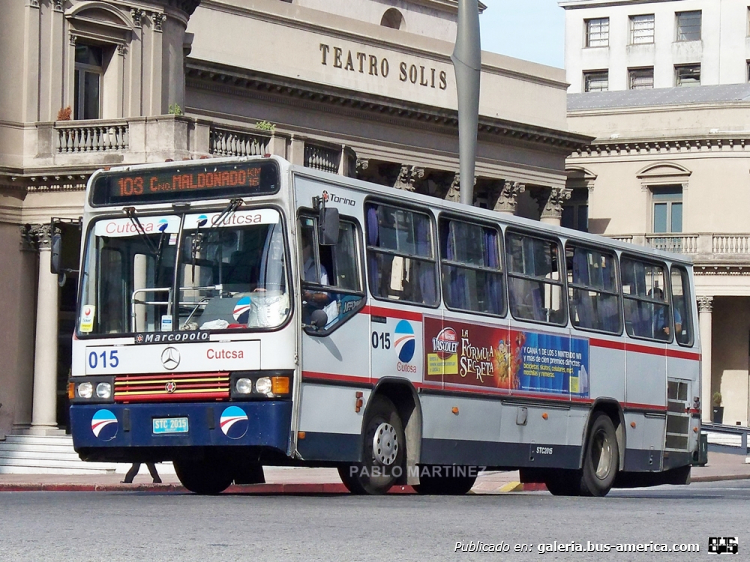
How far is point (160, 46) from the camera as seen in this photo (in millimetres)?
36656

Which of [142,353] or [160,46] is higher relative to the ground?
[160,46]

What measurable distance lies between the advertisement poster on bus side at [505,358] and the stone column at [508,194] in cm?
3810

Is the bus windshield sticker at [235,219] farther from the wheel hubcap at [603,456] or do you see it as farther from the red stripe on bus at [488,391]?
the wheel hubcap at [603,456]

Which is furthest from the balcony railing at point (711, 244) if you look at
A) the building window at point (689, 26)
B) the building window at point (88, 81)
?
the building window at point (88, 81)

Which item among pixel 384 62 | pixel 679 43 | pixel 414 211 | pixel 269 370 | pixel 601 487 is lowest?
pixel 601 487

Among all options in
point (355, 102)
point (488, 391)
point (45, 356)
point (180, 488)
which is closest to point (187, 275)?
point (488, 391)

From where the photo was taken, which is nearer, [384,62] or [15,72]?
[15,72]

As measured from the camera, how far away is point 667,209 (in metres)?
64.0

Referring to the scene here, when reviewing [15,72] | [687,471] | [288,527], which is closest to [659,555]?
[288,527]

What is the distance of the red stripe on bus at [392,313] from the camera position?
16.2 m

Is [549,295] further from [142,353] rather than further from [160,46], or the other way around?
[160,46]

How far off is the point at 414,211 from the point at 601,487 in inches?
200

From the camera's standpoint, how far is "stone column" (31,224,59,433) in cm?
3400

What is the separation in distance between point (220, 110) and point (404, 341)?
101 feet
